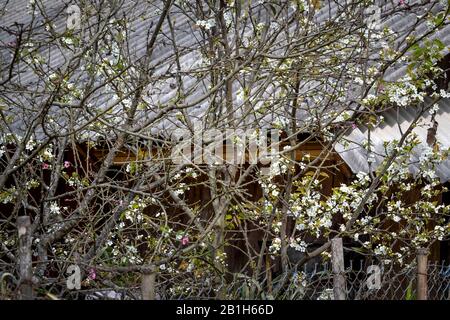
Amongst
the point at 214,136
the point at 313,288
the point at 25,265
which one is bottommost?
the point at 313,288

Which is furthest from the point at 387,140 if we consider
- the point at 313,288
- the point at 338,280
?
the point at 338,280

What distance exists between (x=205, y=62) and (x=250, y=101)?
0.68 m

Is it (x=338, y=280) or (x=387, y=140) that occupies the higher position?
(x=387, y=140)

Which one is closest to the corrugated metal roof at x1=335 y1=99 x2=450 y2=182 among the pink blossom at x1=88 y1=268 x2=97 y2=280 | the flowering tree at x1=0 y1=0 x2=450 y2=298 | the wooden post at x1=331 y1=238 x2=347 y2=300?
the flowering tree at x1=0 y1=0 x2=450 y2=298

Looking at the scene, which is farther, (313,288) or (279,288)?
(313,288)

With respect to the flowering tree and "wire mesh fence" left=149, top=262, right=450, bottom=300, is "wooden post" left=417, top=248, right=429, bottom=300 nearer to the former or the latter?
"wire mesh fence" left=149, top=262, right=450, bottom=300

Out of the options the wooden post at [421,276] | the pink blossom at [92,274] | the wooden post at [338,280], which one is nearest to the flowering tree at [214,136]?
the pink blossom at [92,274]

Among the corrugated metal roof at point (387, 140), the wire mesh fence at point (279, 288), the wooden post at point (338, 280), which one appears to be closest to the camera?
the wooden post at point (338, 280)

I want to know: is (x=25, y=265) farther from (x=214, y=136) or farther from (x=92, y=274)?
(x=214, y=136)

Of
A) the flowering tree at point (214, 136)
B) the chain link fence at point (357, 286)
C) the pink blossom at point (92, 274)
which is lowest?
the chain link fence at point (357, 286)

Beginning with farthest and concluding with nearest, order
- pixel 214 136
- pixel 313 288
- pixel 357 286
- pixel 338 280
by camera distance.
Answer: pixel 214 136, pixel 357 286, pixel 313 288, pixel 338 280

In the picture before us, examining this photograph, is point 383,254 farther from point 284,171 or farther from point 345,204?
point 284,171

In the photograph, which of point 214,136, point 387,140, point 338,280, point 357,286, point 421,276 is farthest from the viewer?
point 387,140

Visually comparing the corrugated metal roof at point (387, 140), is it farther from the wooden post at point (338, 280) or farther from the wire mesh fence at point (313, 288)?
the wooden post at point (338, 280)
